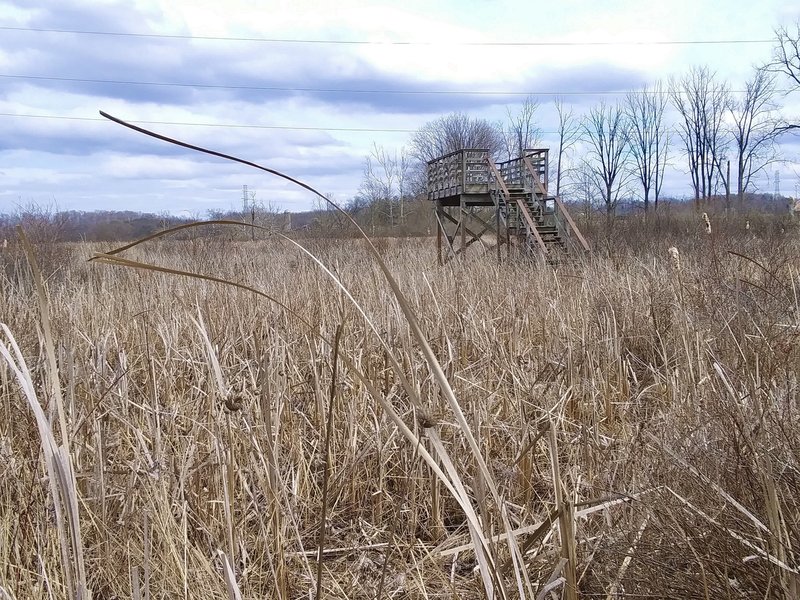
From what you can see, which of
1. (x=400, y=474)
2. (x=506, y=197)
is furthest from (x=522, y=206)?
(x=400, y=474)

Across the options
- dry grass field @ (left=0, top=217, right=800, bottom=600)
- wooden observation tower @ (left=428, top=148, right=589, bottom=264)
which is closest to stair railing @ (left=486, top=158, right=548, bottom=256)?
wooden observation tower @ (left=428, top=148, right=589, bottom=264)

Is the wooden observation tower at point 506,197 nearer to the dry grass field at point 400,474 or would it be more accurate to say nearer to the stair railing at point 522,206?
the stair railing at point 522,206

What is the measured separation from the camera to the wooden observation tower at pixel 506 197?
12.6 m

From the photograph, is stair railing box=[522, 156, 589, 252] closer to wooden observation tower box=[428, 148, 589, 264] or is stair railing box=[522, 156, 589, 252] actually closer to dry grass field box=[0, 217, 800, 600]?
wooden observation tower box=[428, 148, 589, 264]

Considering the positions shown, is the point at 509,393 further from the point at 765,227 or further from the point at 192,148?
the point at 765,227

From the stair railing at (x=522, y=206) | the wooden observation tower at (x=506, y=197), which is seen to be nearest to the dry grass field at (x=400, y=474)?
the stair railing at (x=522, y=206)

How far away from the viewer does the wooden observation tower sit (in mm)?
12594

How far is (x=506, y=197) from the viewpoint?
41.8 feet

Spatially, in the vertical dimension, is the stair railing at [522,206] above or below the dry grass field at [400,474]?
above

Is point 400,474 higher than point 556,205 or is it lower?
lower

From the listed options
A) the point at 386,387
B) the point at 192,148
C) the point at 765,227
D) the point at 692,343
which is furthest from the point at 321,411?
the point at 765,227

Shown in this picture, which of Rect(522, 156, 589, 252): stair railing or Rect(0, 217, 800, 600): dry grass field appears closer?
Rect(0, 217, 800, 600): dry grass field

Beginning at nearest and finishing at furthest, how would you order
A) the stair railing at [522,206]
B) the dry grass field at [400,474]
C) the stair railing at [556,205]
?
the dry grass field at [400,474] → the stair railing at [522,206] → the stair railing at [556,205]

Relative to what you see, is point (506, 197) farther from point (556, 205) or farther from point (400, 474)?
point (400, 474)
